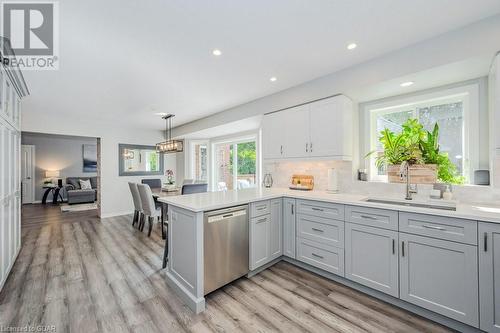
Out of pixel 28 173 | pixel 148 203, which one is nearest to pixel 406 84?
pixel 148 203

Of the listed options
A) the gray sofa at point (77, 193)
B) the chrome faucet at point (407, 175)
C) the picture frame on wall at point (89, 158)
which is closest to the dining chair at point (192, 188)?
the chrome faucet at point (407, 175)

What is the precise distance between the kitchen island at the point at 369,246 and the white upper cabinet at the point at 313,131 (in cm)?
67

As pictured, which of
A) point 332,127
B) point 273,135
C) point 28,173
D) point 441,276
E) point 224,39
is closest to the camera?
point 441,276

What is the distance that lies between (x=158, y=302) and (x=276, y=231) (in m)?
1.49

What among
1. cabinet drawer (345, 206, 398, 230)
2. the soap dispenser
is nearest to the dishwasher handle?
cabinet drawer (345, 206, 398, 230)

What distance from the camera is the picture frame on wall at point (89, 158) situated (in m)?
8.61

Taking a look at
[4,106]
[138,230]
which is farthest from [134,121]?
[4,106]

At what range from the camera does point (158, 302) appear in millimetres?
1992

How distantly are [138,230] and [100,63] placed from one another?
3212mm

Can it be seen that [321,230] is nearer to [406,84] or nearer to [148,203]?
[406,84]

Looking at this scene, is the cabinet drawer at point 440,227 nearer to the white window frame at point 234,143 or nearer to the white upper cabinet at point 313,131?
the white upper cabinet at point 313,131

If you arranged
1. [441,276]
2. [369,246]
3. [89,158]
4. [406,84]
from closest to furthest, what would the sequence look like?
[441,276] < [369,246] < [406,84] < [89,158]

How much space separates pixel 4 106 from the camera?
2.18 meters

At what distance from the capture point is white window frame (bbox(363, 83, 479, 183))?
2.16 m
